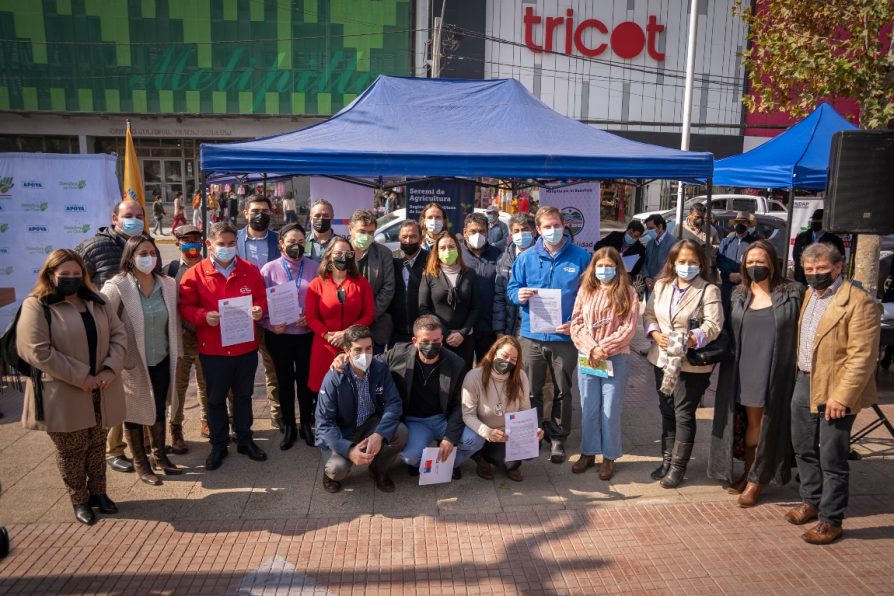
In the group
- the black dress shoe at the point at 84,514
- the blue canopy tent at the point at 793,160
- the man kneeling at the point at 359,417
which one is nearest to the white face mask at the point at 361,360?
the man kneeling at the point at 359,417

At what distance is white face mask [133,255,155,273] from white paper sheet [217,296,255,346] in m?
0.57

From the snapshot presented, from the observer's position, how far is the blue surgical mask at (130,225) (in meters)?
5.56

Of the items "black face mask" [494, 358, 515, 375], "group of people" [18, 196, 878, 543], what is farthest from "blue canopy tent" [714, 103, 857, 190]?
"black face mask" [494, 358, 515, 375]

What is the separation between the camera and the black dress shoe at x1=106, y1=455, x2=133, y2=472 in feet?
17.6

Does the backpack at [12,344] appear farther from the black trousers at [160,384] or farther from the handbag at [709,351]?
the handbag at [709,351]

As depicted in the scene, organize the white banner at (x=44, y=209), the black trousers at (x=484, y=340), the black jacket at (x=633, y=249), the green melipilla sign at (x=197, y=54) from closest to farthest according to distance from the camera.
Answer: the black trousers at (x=484, y=340) → the white banner at (x=44, y=209) → the black jacket at (x=633, y=249) → the green melipilla sign at (x=197, y=54)

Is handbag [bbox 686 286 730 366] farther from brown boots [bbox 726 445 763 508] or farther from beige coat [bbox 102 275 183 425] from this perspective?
beige coat [bbox 102 275 183 425]

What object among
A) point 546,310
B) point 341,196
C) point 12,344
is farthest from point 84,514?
point 341,196

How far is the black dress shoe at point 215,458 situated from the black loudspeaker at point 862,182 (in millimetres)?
5308

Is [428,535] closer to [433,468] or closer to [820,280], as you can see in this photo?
[433,468]

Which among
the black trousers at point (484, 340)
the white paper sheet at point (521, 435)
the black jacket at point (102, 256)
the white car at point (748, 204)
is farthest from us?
the white car at point (748, 204)

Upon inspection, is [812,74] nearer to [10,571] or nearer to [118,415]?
[118,415]

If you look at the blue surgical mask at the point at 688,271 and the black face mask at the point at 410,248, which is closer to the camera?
the blue surgical mask at the point at 688,271

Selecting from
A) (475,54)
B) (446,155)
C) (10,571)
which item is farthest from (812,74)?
(475,54)
